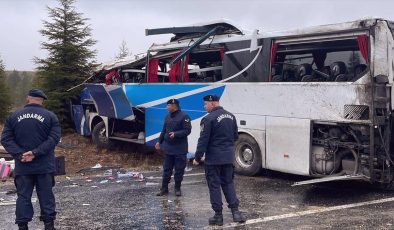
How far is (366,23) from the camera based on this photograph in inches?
314

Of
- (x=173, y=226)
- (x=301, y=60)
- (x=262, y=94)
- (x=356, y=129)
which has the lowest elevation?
(x=173, y=226)

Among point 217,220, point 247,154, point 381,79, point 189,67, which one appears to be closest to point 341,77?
point 381,79

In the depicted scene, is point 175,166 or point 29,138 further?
point 175,166

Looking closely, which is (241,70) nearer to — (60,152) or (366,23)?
(366,23)

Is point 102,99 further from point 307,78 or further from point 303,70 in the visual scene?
point 307,78

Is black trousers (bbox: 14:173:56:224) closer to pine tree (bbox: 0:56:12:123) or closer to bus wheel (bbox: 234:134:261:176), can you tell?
bus wheel (bbox: 234:134:261:176)

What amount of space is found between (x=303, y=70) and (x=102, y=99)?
648 cm

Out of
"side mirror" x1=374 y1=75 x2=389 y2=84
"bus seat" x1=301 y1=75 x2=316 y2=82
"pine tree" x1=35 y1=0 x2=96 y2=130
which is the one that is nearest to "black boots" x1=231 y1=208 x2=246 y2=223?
"side mirror" x1=374 y1=75 x2=389 y2=84

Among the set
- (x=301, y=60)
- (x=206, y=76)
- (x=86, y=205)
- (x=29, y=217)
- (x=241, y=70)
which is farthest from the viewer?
(x=206, y=76)

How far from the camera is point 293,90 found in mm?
9023

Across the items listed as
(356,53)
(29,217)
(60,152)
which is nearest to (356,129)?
(356,53)

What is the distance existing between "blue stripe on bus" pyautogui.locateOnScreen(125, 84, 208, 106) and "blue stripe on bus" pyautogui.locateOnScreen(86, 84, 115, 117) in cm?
72

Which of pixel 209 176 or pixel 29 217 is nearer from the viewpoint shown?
pixel 29 217

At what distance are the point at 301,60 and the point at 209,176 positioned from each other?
3515mm
